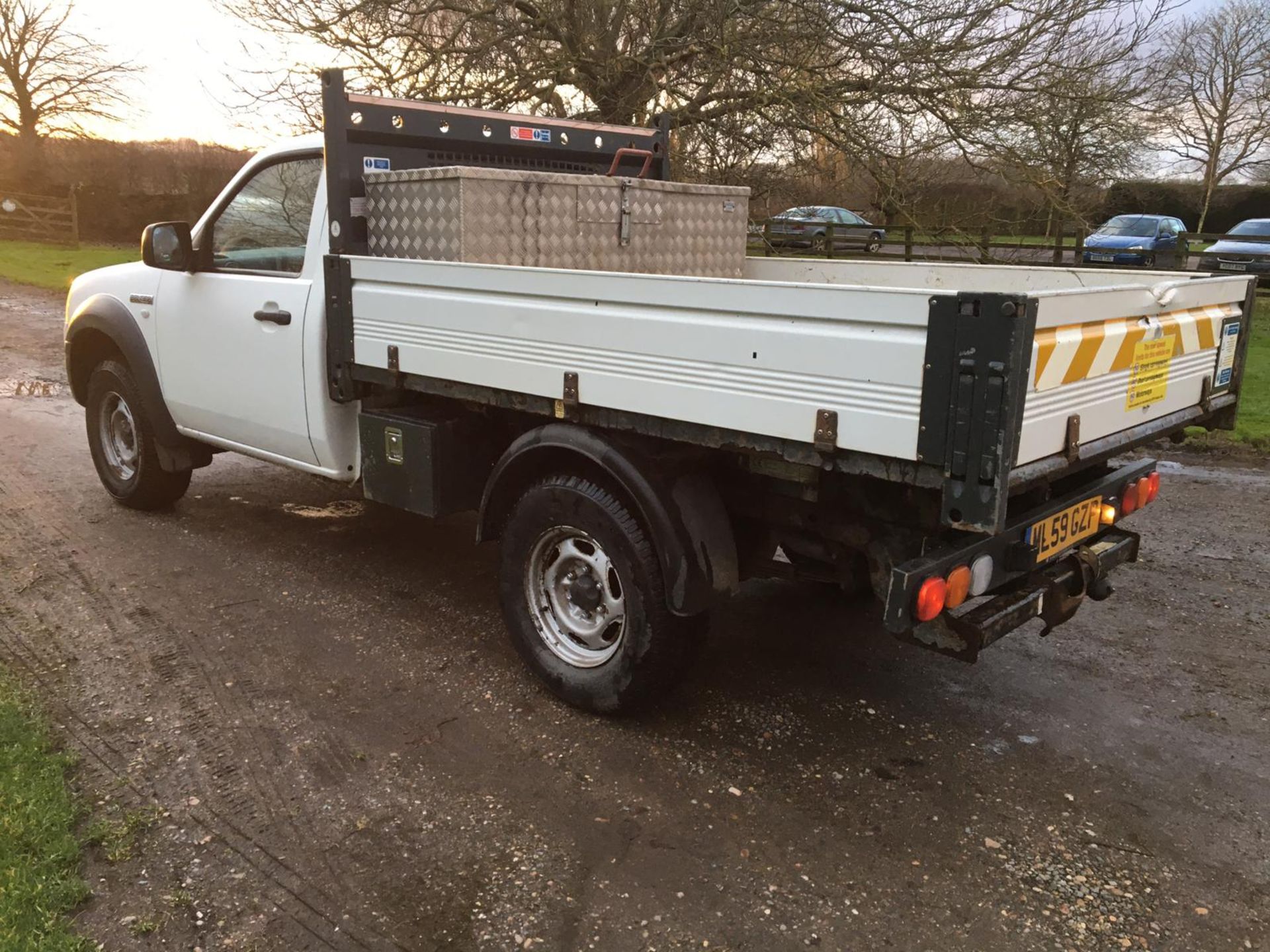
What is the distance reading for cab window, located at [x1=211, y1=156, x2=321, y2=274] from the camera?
4.93m

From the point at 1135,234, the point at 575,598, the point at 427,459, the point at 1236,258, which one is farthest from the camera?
the point at 1135,234

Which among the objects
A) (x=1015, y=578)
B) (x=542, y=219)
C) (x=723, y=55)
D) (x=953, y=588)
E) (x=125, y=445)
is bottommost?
(x=125, y=445)

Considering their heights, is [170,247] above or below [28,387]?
above

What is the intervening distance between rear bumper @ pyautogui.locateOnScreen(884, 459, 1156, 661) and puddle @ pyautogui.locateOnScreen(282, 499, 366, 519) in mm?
3998

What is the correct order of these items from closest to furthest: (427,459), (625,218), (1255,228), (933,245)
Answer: (427,459)
(625,218)
(933,245)
(1255,228)

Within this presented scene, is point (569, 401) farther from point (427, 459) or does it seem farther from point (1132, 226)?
point (1132, 226)

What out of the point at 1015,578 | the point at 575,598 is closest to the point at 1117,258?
the point at 1015,578

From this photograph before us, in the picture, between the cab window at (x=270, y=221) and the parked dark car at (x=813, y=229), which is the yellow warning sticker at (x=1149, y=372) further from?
the parked dark car at (x=813, y=229)

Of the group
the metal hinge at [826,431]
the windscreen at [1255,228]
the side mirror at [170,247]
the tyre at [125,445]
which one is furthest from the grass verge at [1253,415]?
the windscreen at [1255,228]

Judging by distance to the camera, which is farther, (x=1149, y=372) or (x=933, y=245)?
(x=933, y=245)

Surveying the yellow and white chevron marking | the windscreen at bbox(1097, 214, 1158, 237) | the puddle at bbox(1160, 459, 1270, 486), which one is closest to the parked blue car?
the windscreen at bbox(1097, 214, 1158, 237)

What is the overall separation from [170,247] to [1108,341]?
4582mm

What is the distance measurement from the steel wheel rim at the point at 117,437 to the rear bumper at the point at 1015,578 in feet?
16.0

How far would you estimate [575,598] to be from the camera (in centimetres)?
388
